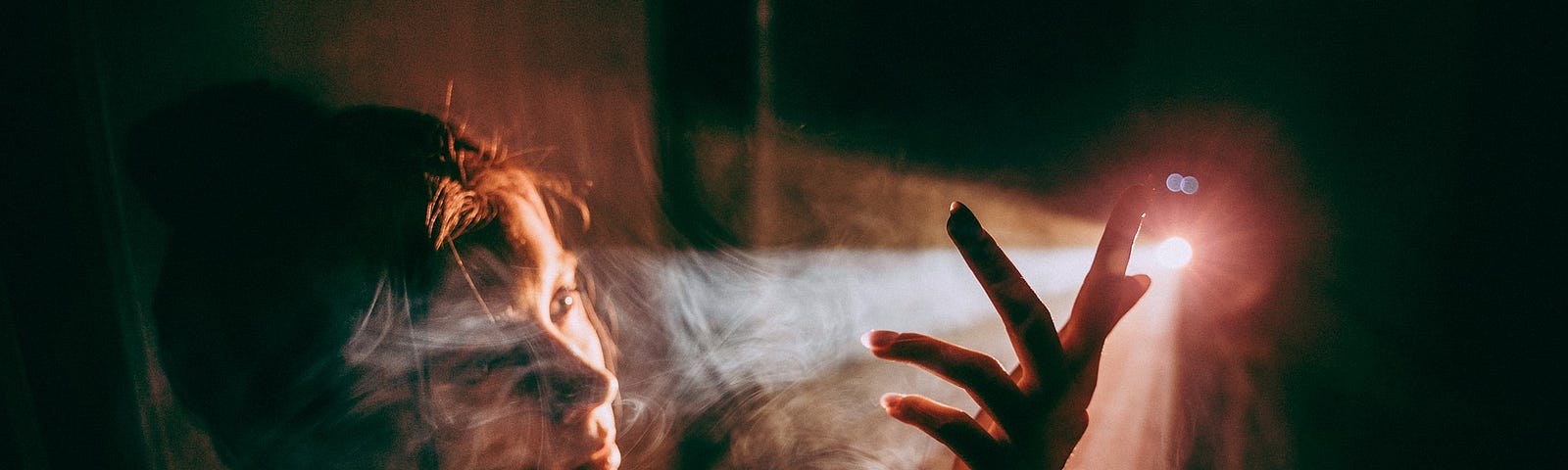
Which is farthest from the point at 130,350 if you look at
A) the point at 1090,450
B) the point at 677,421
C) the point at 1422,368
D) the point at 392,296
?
the point at 1422,368

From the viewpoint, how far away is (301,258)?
660mm

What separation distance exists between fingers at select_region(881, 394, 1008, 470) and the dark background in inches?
17.9

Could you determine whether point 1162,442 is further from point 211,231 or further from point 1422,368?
point 211,231

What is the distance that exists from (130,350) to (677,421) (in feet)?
2.45

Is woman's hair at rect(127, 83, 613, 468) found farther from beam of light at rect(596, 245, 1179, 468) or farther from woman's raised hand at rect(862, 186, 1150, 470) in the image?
woman's raised hand at rect(862, 186, 1150, 470)

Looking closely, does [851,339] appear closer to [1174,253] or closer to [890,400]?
[890,400]

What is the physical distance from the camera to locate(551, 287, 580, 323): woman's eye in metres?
0.79

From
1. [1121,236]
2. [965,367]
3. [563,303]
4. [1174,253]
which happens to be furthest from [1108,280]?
[563,303]

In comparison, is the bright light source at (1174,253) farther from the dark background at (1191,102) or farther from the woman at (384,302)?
the woman at (384,302)

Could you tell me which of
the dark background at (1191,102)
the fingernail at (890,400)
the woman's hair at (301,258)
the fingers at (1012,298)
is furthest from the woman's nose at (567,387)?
the fingers at (1012,298)

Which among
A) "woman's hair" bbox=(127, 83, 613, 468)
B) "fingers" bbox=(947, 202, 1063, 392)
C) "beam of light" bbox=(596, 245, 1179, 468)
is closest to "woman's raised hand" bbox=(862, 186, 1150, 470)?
"fingers" bbox=(947, 202, 1063, 392)

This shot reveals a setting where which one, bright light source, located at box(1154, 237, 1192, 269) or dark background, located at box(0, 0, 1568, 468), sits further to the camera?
bright light source, located at box(1154, 237, 1192, 269)

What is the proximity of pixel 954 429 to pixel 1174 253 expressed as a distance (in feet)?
2.10

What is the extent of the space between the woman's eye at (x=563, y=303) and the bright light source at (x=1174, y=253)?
1.03 m
